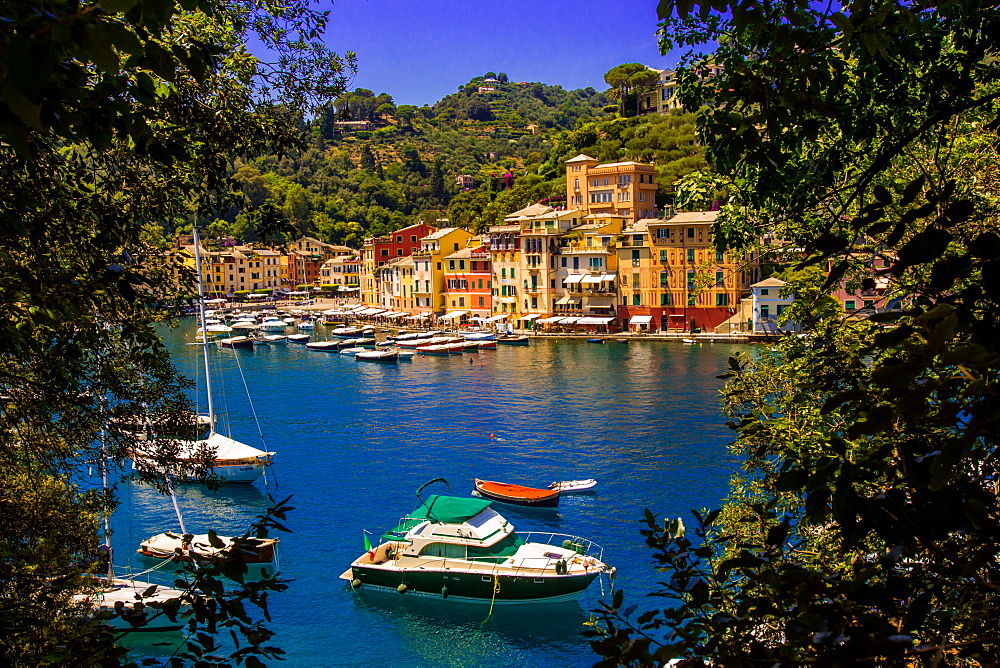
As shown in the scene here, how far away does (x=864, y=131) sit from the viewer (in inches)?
189

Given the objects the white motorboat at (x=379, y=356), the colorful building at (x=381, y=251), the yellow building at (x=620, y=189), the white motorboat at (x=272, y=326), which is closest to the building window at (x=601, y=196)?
the yellow building at (x=620, y=189)

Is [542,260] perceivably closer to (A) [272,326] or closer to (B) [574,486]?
(A) [272,326]

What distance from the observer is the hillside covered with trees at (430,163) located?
73.2 metres

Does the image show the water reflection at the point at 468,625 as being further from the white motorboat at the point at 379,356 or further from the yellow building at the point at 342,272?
the yellow building at the point at 342,272

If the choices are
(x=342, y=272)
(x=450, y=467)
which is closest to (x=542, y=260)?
(x=450, y=467)

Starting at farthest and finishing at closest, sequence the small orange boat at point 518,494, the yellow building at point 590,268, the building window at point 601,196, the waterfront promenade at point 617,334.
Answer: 1. the building window at point 601,196
2. the yellow building at point 590,268
3. the waterfront promenade at point 617,334
4. the small orange boat at point 518,494

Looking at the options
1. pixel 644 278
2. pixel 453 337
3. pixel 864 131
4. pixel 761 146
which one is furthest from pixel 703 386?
pixel 761 146

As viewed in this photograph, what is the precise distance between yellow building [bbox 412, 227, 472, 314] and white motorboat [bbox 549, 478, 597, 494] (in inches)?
1770

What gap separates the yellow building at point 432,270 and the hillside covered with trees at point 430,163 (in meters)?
8.08

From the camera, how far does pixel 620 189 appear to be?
207 feet

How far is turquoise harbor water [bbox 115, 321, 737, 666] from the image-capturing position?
15.1 metres

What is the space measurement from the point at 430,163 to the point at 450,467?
117m

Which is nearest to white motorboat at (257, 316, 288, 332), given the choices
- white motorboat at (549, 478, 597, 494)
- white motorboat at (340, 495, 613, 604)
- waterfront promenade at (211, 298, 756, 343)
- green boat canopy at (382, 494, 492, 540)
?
waterfront promenade at (211, 298, 756, 343)

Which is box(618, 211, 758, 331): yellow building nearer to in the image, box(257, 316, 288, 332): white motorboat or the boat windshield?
box(257, 316, 288, 332): white motorboat
